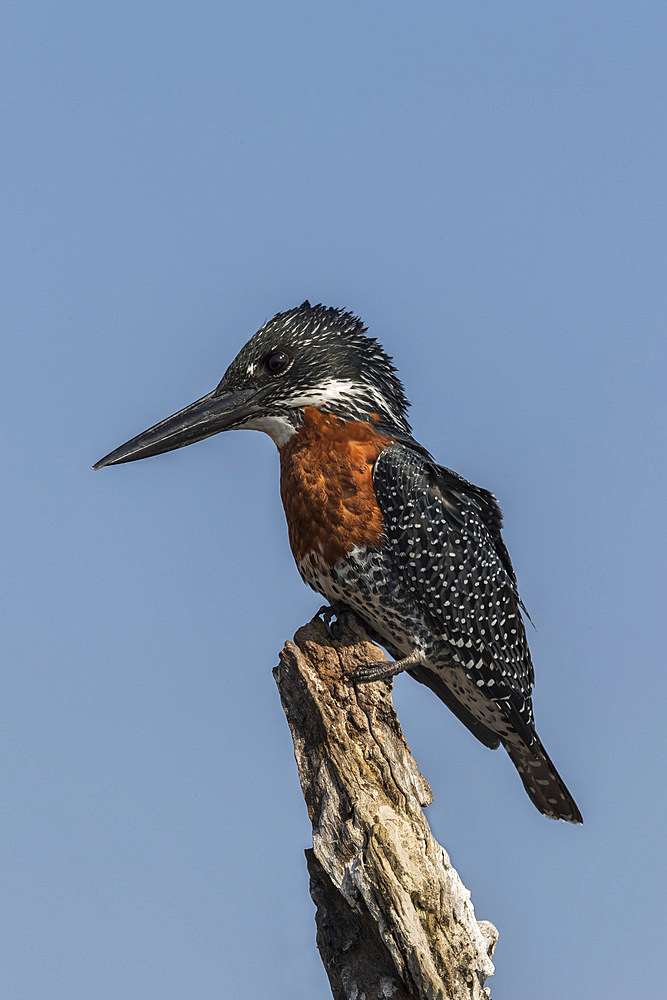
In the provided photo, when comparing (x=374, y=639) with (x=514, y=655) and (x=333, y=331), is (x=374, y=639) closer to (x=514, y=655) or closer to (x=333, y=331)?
(x=514, y=655)

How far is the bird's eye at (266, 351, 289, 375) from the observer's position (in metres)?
6.98

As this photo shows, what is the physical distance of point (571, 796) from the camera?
7.42 meters

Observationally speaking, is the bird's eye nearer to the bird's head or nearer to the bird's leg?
the bird's head

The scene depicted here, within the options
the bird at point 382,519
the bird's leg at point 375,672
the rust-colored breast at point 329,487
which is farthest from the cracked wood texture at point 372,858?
the rust-colored breast at point 329,487

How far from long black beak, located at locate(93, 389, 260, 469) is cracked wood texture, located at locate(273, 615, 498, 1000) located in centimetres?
173

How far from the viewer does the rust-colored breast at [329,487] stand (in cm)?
652

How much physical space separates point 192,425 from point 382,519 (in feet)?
5.07

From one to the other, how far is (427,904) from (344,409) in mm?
3170

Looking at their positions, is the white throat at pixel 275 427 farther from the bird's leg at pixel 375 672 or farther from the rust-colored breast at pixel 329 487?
the bird's leg at pixel 375 672

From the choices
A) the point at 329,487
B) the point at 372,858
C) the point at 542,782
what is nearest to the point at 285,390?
the point at 329,487

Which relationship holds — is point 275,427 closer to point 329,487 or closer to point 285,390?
point 285,390

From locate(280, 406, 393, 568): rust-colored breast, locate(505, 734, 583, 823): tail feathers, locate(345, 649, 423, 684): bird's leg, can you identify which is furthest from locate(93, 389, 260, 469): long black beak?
locate(505, 734, 583, 823): tail feathers

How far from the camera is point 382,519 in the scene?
6586 millimetres

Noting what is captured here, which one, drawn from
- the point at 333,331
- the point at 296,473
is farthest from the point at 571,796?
the point at 333,331
